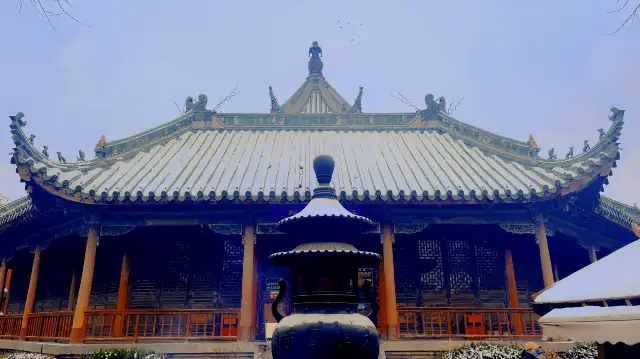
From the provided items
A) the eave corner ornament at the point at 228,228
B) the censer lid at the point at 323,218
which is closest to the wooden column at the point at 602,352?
the censer lid at the point at 323,218

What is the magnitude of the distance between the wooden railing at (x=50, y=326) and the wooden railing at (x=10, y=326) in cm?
105

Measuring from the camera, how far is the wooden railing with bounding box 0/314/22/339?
1063 cm

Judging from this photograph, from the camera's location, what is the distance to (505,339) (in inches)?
332

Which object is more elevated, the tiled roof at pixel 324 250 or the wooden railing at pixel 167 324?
the tiled roof at pixel 324 250

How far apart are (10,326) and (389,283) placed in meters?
8.80

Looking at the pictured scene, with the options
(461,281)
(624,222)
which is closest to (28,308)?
(461,281)

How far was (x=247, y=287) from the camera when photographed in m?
8.69

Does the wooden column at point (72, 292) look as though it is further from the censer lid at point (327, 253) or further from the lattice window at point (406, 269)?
the censer lid at point (327, 253)

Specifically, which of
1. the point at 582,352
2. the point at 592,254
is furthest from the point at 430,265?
the point at 592,254

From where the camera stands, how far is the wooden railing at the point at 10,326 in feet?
34.9

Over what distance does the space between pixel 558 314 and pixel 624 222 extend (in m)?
7.81

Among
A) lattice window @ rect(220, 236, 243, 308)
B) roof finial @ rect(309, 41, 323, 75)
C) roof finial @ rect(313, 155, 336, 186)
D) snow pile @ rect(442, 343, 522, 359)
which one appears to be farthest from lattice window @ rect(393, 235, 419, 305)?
roof finial @ rect(309, 41, 323, 75)

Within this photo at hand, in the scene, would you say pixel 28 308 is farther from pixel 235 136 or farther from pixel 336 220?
pixel 336 220

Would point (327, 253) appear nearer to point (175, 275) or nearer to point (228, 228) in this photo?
point (228, 228)
